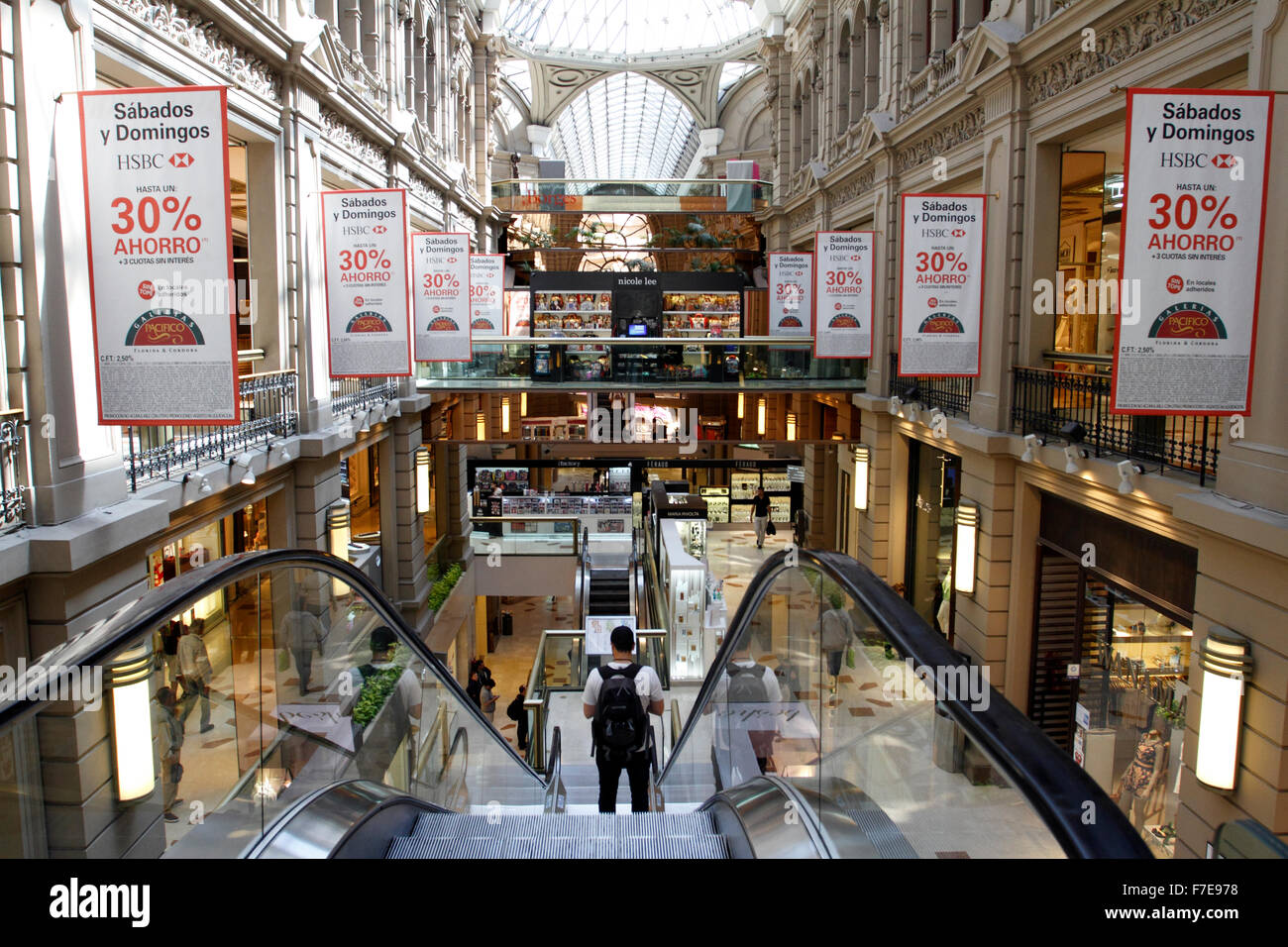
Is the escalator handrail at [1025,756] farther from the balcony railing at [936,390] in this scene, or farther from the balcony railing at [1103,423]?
the balcony railing at [936,390]

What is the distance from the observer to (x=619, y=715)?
6152 mm

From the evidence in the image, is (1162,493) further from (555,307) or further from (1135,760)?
(555,307)

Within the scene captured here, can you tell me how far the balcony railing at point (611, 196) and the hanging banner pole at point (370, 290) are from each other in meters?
20.1

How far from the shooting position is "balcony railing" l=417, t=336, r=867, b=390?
18.5 m

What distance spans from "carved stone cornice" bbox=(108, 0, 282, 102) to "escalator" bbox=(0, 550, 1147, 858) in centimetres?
525

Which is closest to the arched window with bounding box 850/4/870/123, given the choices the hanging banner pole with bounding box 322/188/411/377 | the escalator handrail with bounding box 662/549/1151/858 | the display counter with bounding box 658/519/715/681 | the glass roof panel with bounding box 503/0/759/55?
the display counter with bounding box 658/519/715/681

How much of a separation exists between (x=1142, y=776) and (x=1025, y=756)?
23.4ft

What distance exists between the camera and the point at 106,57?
740 cm

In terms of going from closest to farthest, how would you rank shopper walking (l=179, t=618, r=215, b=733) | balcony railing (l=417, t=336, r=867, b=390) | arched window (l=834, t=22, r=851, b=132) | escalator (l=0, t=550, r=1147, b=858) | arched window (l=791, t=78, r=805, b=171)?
escalator (l=0, t=550, r=1147, b=858) → shopper walking (l=179, t=618, r=215, b=733) → balcony railing (l=417, t=336, r=867, b=390) → arched window (l=834, t=22, r=851, b=132) → arched window (l=791, t=78, r=805, b=171)

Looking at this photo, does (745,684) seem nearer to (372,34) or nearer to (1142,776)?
(1142,776)

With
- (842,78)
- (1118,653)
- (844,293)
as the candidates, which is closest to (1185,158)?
(1118,653)

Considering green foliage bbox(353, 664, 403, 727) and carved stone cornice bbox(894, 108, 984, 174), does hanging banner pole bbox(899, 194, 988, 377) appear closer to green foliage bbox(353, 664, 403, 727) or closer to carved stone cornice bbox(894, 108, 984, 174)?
carved stone cornice bbox(894, 108, 984, 174)

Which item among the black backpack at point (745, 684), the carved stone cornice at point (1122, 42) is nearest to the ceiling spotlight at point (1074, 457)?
the carved stone cornice at point (1122, 42)
